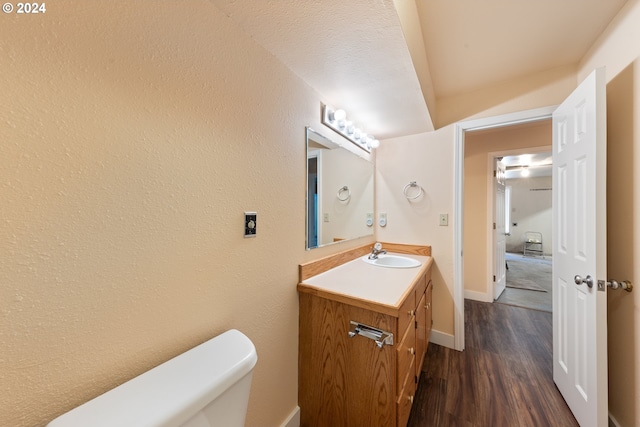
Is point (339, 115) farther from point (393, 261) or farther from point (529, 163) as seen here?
point (529, 163)

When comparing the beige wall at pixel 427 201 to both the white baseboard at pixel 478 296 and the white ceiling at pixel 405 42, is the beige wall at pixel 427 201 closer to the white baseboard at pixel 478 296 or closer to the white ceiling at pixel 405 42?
the white ceiling at pixel 405 42

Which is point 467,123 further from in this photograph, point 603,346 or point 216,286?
point 216,286

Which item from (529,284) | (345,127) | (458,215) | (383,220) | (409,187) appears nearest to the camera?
(345,127)

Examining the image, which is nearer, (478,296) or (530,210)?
(478,296)

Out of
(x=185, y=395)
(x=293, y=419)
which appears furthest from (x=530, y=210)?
(x=185, y=395)

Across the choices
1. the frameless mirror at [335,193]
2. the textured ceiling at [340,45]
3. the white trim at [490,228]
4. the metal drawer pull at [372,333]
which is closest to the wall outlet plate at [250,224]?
the frameless mirror at [335,193]

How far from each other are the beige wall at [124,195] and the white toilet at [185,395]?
83mm

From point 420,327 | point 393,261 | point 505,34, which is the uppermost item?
point 505,34

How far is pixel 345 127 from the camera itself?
1716 millimetres

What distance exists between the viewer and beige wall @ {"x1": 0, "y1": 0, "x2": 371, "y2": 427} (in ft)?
1.66

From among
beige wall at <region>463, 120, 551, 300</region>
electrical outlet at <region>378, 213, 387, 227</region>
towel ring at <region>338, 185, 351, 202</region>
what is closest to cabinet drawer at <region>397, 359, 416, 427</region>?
towel ring at <region>338, 185, 351, 202</region>

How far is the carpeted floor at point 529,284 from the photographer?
3.04 metres

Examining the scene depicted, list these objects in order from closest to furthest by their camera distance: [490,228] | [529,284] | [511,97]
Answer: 1. [511,97]
2. [490,228]
3. [529,284]

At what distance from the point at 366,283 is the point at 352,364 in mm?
407
